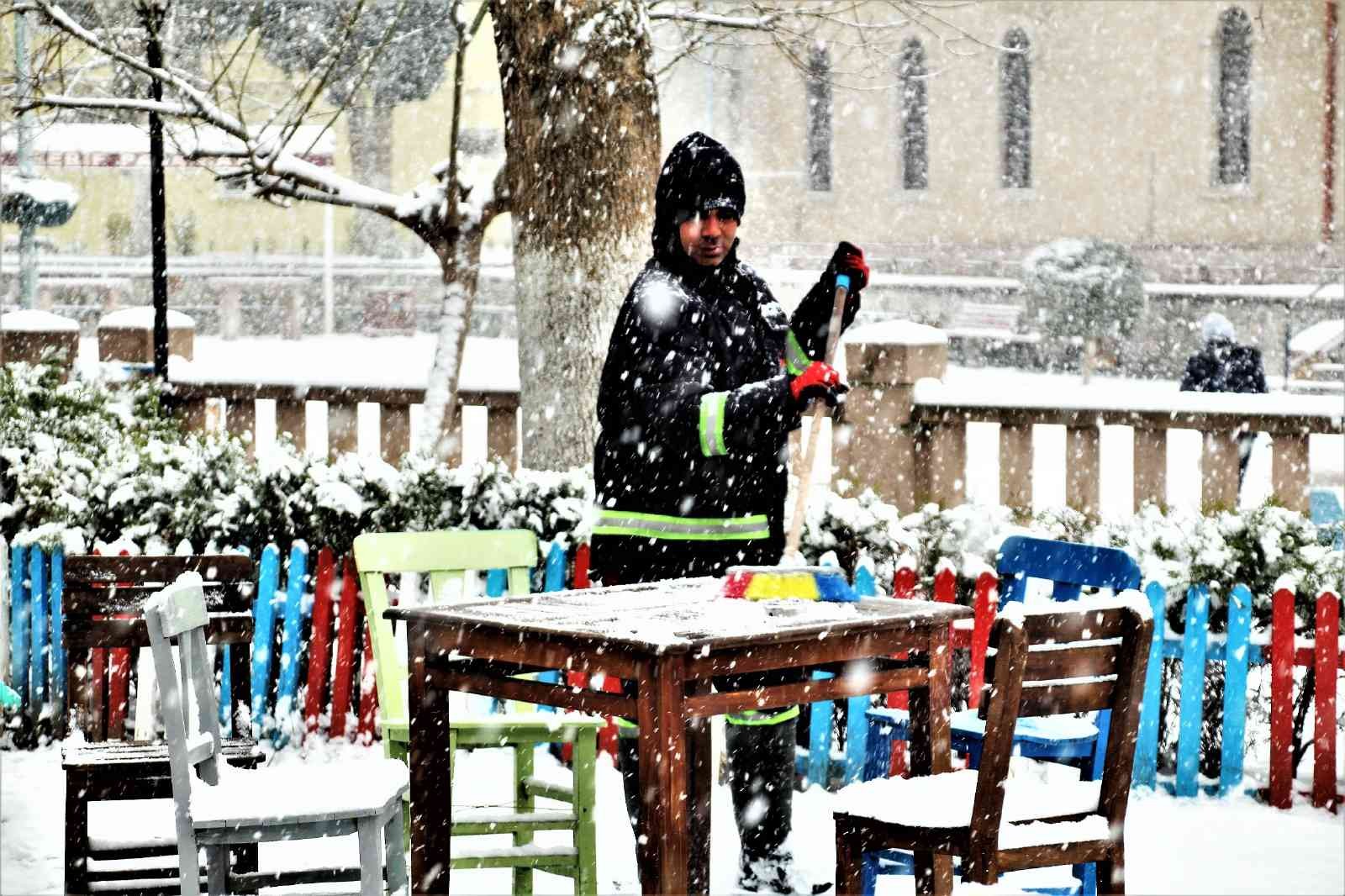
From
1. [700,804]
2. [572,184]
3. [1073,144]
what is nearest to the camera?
[700,804]

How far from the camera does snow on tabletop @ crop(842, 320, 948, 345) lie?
8219 millimetres

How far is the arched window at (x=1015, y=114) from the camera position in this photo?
33.8 m

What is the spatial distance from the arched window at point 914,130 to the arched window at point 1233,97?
573cm

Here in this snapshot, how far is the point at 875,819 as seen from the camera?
159 inches

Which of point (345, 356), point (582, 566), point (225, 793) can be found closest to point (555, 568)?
point (582, 566)

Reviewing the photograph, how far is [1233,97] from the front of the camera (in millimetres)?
30984

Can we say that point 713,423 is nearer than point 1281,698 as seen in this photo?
Yes

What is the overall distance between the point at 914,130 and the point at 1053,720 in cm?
3117

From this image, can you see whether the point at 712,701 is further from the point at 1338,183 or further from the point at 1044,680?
the point at 1338,183

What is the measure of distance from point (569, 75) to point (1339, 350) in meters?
19.8

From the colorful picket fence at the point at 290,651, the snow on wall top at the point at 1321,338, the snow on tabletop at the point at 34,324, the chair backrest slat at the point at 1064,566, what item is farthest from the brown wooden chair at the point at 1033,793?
the snow on wall top at the point at 1321,338

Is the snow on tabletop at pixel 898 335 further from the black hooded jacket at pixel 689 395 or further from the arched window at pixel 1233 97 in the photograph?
the arched window at pixel 1233 97

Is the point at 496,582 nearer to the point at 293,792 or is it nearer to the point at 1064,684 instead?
the point at 293,792

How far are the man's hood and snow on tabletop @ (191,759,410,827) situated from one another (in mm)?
1667
